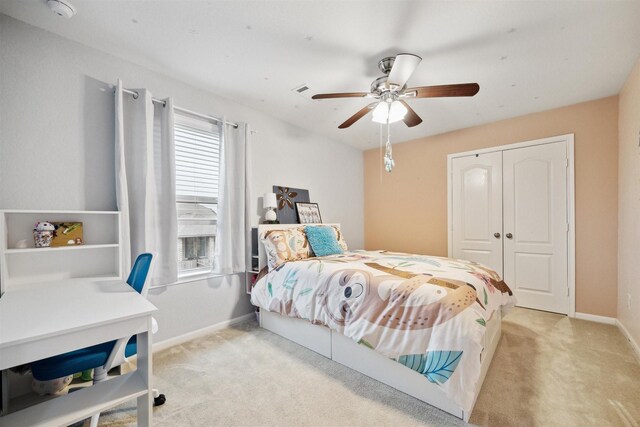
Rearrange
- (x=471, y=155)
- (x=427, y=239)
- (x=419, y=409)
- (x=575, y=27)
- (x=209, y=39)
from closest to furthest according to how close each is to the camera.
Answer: (x=419, y=409), (x=575, y=27), (x=209, y=39), (x=471, y=155), (x=427, y=239)

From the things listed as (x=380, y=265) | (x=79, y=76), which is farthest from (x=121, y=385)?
(x=79, y=76)

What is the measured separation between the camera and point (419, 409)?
165 cm

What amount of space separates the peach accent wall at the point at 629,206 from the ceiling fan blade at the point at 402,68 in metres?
2.10

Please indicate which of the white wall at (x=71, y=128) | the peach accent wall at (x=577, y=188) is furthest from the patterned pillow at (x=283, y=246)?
the peach accent wall at (x=577, y=188)

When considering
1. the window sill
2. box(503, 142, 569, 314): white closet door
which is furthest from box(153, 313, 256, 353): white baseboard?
box(503, 142, 569, 314): white closet door

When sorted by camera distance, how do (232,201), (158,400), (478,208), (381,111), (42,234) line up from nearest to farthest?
1. (158,400)
2. (42,234)
3. (381,111)
4. (232,201)
5. (478,208)

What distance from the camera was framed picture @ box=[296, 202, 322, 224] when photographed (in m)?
3.72

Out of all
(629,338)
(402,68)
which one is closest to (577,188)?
(629,338)

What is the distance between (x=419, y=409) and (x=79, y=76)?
339 centimetres

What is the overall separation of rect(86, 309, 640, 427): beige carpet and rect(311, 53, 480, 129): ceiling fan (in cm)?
212

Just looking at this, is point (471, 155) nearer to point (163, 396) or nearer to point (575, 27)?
point (575, 27)

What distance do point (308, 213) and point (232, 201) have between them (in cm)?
122

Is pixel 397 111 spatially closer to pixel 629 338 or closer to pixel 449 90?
pixel 449 90

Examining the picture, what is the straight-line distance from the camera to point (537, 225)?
3.40m
